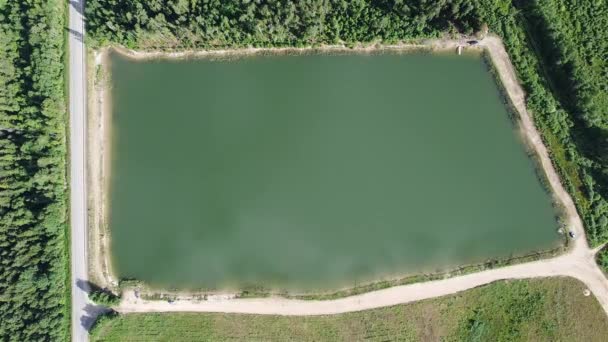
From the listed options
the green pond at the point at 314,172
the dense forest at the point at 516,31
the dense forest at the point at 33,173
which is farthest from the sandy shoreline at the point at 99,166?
the dense forest at the point at 516,31

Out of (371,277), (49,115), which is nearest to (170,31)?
(49,115)

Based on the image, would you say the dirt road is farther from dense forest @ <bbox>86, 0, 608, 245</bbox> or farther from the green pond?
the green pond

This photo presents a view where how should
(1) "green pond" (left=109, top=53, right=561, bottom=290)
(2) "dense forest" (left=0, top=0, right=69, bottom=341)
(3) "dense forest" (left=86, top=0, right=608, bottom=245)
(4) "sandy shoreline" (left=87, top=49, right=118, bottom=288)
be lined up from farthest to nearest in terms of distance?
(4) "sandy shoreline" (left=87, top=49, right=118, bottom=288) → (1) "green pond" (left=109, top=53, right=561, bottom=290) → (3) "dense forest" (left=86, top=0, right=608, bottom=245) → (2) "dense forest" (left=0, top=0, right=69, bottom=341)

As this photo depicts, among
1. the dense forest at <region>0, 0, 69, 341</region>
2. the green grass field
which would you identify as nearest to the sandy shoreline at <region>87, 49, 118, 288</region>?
the dense forest at <region>0, 0, 69, 341</region>

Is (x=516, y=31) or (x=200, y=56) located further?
(x=200, y=56)

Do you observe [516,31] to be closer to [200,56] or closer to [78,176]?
[200,56]

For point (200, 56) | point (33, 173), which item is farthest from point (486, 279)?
point (33, 173)
